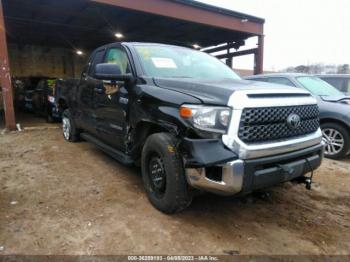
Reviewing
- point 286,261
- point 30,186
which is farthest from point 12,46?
point 286,261

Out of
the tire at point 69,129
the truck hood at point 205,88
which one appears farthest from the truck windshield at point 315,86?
the tire at point 69,129

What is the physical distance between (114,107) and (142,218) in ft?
5.00

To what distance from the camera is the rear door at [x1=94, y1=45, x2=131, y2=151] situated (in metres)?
3.58

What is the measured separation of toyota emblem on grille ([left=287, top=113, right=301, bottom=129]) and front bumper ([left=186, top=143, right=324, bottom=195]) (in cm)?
26

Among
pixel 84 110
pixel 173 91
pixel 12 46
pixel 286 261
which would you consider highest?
pixel 12 46

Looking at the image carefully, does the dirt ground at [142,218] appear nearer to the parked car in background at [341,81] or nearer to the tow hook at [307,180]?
the tow hook at [307,180]

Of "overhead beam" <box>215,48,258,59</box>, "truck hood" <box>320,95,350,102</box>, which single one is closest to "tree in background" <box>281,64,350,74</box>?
"overhead beam" <box>215,48,258,59</box>

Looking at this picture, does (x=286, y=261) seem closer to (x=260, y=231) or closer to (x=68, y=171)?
(x=260, y=231)

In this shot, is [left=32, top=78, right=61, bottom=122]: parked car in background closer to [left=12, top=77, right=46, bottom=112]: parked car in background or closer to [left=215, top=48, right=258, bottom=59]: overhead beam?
[left=12, top=77, right=46, bottom=112]: parked car in background

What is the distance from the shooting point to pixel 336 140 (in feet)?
17.4

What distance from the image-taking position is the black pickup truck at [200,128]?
2.41 metres

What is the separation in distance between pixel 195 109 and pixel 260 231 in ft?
4.44

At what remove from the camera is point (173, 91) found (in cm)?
286

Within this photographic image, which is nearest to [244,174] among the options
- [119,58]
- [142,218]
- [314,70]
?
[142,218]
